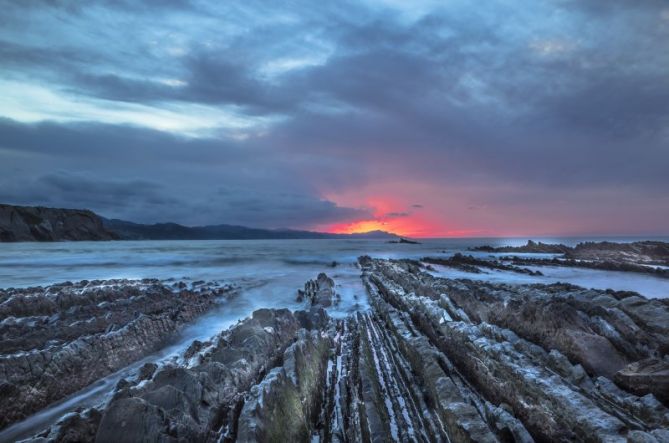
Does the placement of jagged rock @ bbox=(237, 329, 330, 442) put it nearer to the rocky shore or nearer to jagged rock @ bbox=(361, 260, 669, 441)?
jagged rock @ bbox=(361, 260, 669, 441)

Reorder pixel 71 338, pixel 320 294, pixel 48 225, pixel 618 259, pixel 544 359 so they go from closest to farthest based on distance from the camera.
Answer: pixel 544 359
pixel 71 338
pixel 320 294
pixel 618 259
pixel 48 225

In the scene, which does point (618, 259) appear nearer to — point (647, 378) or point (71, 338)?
point (647, 378)

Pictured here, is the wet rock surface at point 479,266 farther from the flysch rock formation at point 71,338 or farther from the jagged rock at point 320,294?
the flysch rock formation at point 71,338

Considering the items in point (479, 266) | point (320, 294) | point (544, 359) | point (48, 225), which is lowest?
point (479, 266)

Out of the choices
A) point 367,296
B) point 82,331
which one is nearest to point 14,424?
point 82,331

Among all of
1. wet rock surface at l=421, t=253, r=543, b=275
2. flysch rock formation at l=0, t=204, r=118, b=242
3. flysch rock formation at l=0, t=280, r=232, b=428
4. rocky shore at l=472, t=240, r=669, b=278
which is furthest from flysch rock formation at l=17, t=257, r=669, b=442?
flysch rock formation at l=0, t=204, r=118, b=242

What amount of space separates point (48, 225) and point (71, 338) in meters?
148

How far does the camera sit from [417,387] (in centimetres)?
563

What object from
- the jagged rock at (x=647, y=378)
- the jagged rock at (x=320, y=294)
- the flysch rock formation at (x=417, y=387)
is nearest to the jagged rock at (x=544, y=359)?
the flysch rock formation at (x=417, y=387)

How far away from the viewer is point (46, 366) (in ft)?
19.4

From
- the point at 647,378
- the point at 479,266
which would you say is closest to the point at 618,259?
the point at 479,266

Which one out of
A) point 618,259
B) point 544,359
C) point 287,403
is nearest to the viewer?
point 287,403

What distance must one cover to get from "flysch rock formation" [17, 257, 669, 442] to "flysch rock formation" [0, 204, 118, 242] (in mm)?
144886

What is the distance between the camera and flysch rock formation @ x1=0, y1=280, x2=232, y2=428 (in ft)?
18.0
